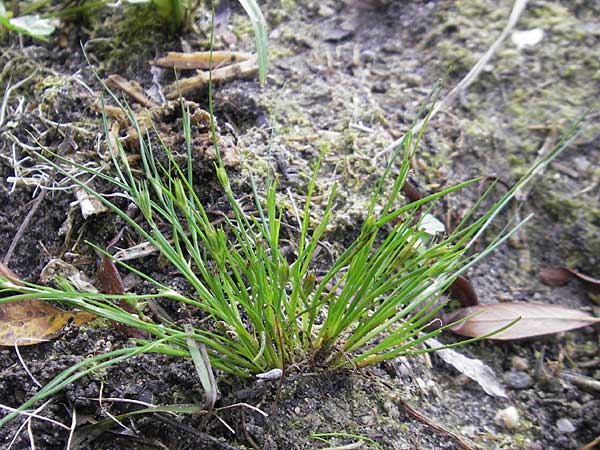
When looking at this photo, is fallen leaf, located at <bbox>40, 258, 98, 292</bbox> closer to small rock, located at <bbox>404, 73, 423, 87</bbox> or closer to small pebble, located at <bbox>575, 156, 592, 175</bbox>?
small rock, located at <bbox>404, 73, 423, 87</bbox>

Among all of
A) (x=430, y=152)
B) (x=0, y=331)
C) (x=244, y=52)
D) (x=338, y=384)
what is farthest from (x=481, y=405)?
(x=244, y=52)

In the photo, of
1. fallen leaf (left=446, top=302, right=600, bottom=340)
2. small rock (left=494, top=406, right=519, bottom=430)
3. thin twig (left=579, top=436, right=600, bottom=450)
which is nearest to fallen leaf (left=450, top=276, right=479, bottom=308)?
fallen leaf (left=446, top=302, right=600, bottom=340)

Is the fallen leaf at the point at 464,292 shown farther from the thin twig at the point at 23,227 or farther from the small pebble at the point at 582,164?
the thin twig at the point at 23,227

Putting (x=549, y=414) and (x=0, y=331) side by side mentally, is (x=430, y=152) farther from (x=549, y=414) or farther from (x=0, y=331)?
(x=0, y=331)

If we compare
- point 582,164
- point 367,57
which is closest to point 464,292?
point 582,164

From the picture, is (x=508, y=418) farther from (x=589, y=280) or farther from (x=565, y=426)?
(x=589, y=280)

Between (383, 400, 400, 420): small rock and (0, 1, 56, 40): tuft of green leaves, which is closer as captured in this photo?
(383, 400, 400, 420): small rock
